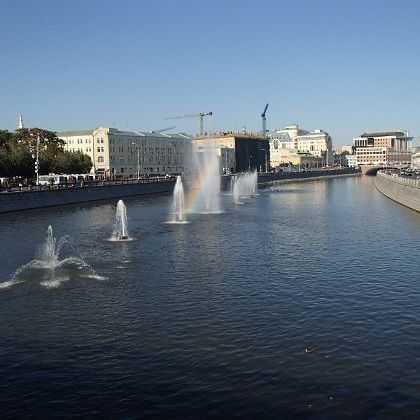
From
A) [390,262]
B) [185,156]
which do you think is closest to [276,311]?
[390,262]

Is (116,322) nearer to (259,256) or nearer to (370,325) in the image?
(370,325)

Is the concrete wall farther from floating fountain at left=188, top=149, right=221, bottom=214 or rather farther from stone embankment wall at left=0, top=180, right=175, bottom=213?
stone embankment wall at left=0, top=180, right=175, bottom=213

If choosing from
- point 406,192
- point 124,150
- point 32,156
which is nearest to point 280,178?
point 124,150

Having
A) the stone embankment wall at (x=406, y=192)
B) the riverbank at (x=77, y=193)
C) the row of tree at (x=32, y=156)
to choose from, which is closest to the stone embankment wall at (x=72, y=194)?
the riverbank at (x=77, y=193)

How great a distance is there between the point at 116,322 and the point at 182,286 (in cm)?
573

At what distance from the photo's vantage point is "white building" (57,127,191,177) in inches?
5625

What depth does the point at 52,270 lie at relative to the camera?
2869 cm

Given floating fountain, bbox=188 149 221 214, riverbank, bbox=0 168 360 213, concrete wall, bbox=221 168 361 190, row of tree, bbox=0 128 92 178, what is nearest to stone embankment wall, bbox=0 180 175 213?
riverbank, bbox=0 168 360 213

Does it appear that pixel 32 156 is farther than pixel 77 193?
Yes

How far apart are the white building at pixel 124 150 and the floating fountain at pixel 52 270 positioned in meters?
99.6

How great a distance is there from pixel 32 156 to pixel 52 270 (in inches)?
2624

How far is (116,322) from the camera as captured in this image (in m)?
19.4

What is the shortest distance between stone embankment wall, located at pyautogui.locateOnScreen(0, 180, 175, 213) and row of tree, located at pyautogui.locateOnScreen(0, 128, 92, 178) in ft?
41.9

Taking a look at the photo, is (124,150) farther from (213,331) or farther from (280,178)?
(213,331)
